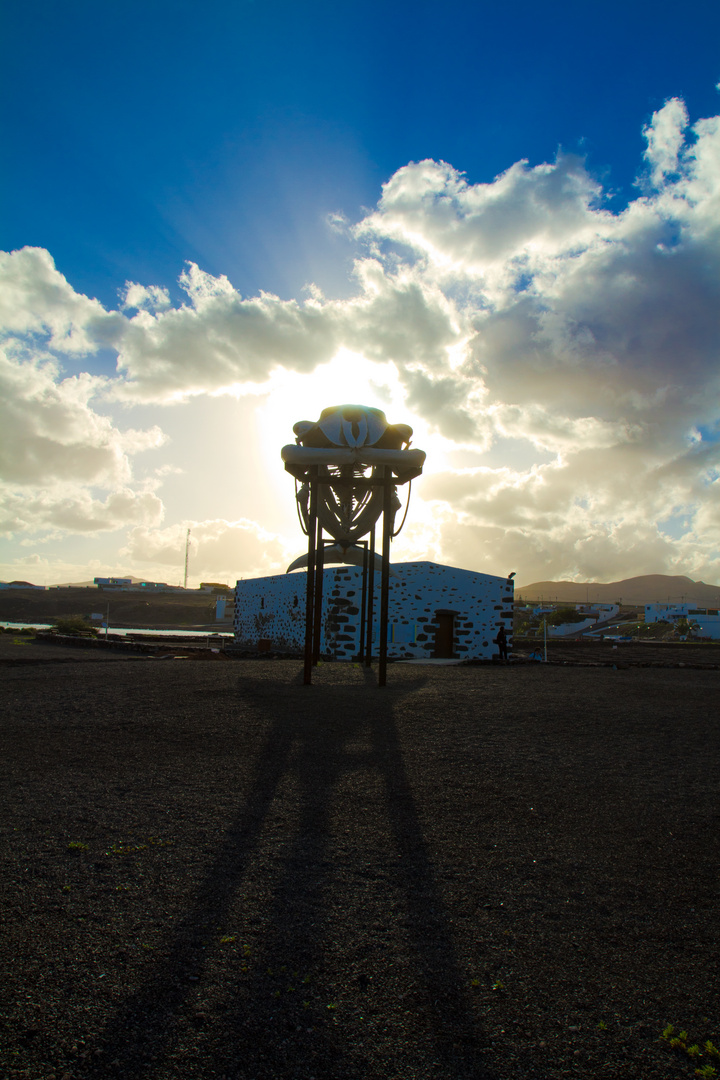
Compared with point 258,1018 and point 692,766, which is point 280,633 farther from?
point 258,1018

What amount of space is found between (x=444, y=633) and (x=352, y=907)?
65.5 feet

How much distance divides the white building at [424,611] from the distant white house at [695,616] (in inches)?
2206

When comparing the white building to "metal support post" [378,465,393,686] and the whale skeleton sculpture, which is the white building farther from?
"metal support post" [378,465,393,686]

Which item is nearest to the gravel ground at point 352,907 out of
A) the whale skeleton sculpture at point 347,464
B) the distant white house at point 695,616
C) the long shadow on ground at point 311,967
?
the long shadow on ground at point 311,967

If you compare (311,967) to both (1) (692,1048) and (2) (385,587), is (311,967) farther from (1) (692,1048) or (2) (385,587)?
(2) (385,587)


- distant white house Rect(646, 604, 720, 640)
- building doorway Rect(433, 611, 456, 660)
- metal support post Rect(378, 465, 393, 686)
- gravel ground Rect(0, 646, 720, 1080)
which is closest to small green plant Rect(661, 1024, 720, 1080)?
gravel ground Rect(0, 646, 720, 1080)

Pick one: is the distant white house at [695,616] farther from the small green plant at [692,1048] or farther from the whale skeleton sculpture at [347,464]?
the small green plant at [692,1048]

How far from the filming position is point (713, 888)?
3443mm

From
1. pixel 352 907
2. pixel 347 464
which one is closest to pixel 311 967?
pixel 352 907

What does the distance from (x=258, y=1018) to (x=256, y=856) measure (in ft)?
4.77

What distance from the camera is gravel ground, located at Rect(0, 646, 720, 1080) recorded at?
2.13m

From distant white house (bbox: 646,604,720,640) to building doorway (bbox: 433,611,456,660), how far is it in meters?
57.0

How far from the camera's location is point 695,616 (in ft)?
269

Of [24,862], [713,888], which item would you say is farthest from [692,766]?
[24,862]
